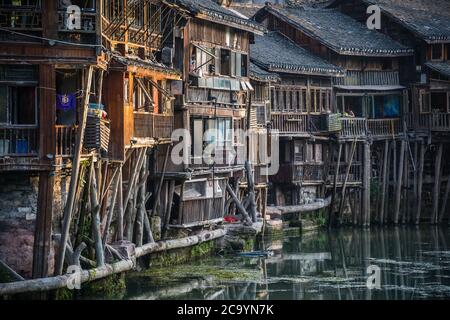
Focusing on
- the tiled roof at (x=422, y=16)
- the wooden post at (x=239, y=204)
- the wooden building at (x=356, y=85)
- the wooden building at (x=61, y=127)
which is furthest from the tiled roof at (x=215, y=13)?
the tiled roof at (x=422, y=16)

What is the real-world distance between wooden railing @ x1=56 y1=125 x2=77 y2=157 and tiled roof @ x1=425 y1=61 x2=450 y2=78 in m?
30.9

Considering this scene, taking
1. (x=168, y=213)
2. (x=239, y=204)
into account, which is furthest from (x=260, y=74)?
(x=168, y=213)

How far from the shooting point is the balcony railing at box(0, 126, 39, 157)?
29.2m

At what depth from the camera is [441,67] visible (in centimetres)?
5831

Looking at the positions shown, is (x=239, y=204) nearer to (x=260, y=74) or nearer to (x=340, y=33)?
(x=260, y=74)

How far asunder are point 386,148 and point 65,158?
3109 centimetres

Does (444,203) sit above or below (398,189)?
below

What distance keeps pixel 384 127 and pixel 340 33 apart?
550cm

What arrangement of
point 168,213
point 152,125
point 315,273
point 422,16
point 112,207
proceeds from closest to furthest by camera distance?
point 112,207 → point 152,125 → point 315,273 → point 168,213 → point 422,16

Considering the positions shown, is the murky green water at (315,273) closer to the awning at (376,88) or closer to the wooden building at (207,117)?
the wooden building at (207,117)

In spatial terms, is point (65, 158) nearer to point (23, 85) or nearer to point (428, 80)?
point (23, 85)

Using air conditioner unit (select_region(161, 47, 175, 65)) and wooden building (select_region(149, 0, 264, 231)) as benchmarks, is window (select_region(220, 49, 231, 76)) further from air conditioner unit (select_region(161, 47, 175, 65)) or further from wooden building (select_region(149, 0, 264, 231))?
air conditioner unit (select_region(161, 47, 175, 65))

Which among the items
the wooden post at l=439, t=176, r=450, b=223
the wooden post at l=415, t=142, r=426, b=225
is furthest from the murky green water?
the wooden post at l=439, t=176, r=450, b=223

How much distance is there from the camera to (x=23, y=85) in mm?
29312
